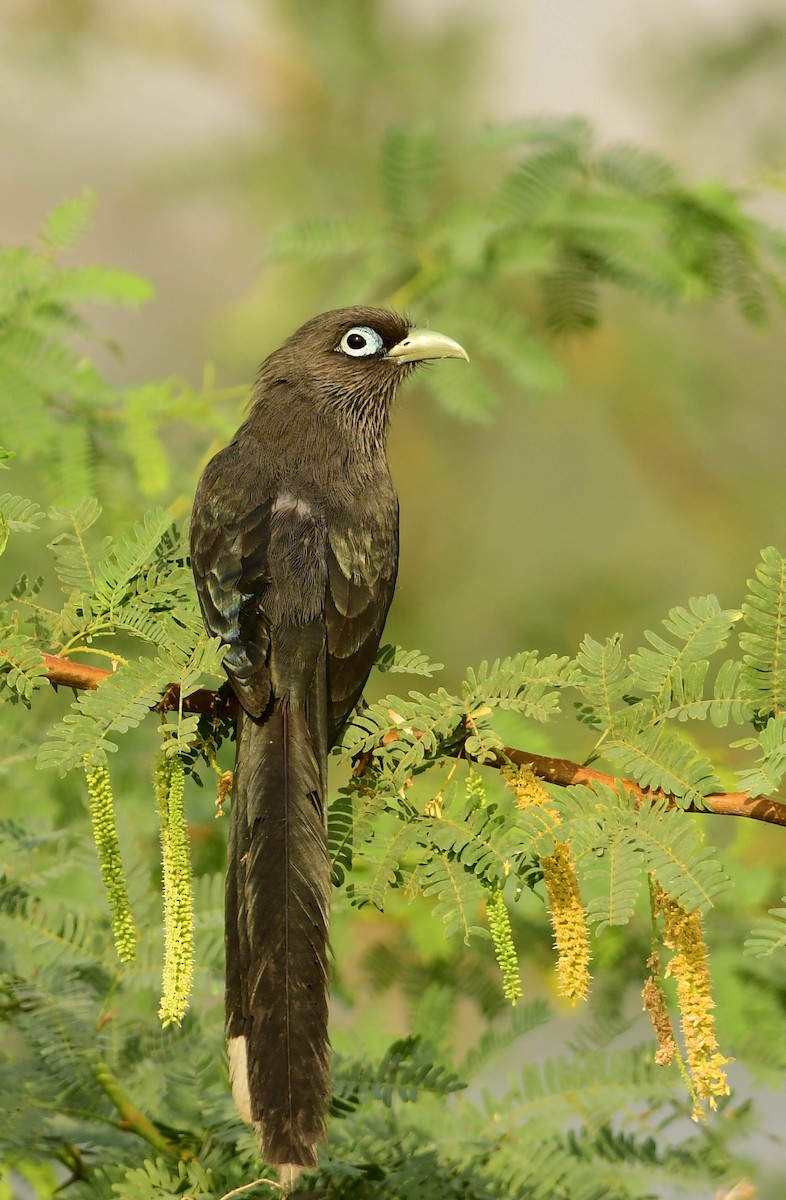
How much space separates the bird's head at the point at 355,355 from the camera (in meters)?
3.98

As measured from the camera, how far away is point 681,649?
7.60 ft

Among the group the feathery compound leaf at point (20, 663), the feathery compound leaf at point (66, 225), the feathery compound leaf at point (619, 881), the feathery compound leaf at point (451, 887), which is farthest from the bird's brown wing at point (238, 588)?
the feathery compound leaf at point (66, 225)

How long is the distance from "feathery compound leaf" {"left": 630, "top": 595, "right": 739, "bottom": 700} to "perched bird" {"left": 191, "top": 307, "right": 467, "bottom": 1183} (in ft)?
2.28

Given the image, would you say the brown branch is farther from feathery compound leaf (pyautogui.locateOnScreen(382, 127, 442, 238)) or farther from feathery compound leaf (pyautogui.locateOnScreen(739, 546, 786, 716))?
feathery compound leaf (pyautogui.locateOnScreen(382, 127, 442, 238))

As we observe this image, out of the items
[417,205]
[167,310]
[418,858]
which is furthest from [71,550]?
[167,310]

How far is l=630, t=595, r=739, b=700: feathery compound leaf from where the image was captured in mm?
2289

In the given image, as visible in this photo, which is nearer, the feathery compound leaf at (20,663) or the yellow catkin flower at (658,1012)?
the yellow catkin flower at (658,1012)

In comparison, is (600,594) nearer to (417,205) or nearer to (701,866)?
(417,205)

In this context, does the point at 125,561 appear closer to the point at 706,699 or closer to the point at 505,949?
the point at 505,949

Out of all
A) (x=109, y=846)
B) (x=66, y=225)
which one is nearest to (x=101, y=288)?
(x=66, y=225)

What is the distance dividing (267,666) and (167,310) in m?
8.58

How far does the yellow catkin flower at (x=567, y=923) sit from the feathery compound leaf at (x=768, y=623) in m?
0.47

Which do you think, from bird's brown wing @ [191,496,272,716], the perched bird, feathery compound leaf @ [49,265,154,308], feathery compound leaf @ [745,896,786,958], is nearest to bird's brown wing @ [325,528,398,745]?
the perched bird

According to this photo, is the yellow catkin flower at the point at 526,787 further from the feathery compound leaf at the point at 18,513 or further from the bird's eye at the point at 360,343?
the bird's eye at the point at 360,343
